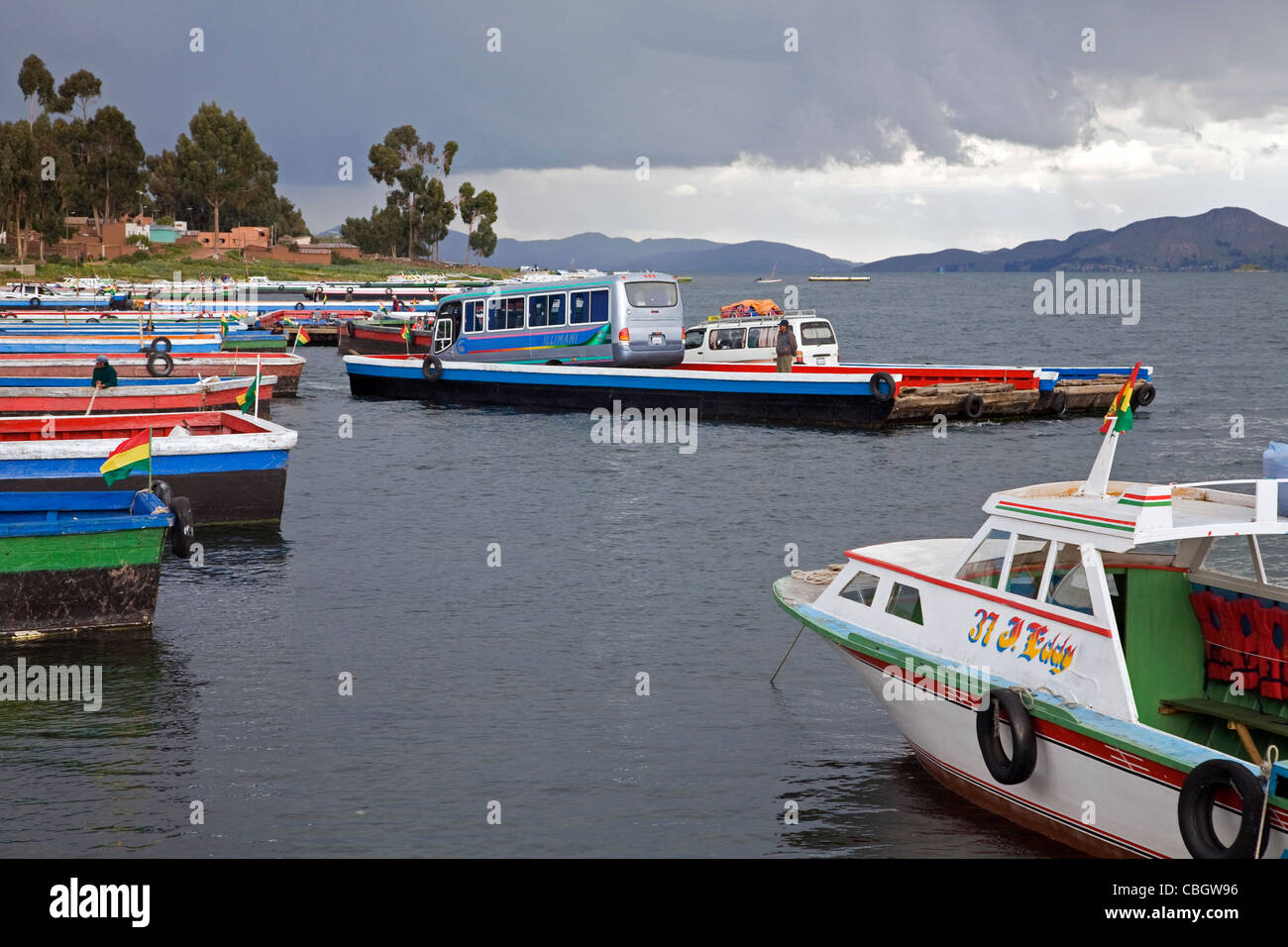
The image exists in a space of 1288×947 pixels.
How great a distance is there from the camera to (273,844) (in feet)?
35.4

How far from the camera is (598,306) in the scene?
1592 inches

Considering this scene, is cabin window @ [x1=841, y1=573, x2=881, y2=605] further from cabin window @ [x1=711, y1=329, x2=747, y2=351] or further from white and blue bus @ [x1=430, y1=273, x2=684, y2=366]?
cabin window @ [x1=711, y1=329, x2=747, y2=351]

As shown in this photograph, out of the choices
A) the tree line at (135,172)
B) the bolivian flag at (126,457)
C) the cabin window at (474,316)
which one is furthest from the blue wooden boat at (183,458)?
the tree line at (135,172)

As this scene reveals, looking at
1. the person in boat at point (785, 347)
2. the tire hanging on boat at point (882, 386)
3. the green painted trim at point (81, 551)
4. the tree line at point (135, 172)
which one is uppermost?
the tree line at point (135, 172)

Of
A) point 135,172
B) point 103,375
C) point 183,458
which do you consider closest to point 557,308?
point 103,375

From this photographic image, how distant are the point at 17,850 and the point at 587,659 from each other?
6.98 meters

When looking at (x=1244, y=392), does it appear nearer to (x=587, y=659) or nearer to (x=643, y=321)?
(x=643, y=321)

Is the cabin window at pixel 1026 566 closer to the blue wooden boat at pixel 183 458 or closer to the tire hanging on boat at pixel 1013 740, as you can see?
the tire hanging on boat at pixel 1013 740

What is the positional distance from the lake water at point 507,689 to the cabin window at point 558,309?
10.9 m

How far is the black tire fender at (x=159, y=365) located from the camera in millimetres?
37625

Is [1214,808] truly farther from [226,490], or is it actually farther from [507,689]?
[226,490]

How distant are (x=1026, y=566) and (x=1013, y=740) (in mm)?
1555

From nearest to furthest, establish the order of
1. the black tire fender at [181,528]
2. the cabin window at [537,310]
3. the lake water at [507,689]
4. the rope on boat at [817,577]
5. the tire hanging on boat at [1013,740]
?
the tire hanging on boat at [1013,740]
the lake water at [507,689]
the rope on boat at [817,577]
the black tire fender at [181,528]
the cabin window at [537,310]
